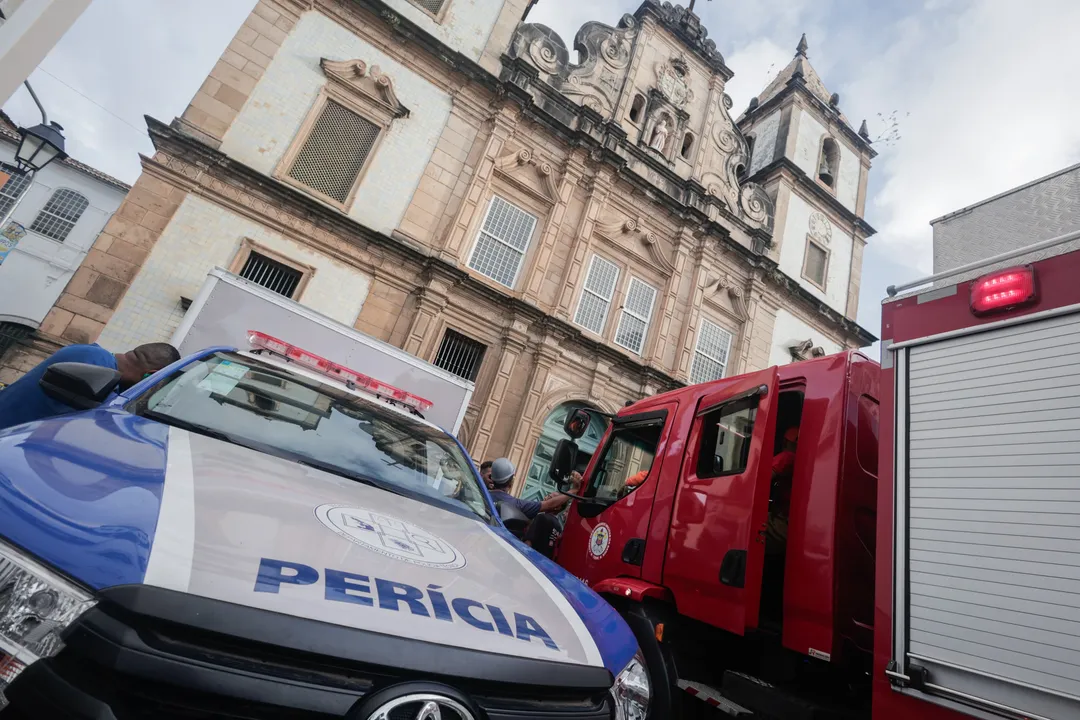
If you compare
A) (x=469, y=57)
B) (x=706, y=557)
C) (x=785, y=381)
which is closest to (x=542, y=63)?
(x=469, y=57)

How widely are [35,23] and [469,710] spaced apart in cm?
338

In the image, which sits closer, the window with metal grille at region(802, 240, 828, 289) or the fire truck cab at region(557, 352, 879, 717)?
the fire truck cab at region(557, 352, 879, 717)

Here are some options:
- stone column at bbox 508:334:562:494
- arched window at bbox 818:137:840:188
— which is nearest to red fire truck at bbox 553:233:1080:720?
stone column at bbox 508:334:562:494

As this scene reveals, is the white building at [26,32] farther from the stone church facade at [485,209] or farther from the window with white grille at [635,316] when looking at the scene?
the window with white grille at [635,316]

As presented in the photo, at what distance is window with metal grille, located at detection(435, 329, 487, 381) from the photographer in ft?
37.4

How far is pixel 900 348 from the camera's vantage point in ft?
8.46

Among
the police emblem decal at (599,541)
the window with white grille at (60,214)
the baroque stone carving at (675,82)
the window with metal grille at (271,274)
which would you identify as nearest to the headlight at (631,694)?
the police emblem decal at (599,541)

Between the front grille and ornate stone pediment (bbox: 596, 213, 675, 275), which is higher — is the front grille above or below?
below

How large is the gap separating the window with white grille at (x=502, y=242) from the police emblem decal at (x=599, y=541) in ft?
28.3

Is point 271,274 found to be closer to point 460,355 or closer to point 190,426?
point 460,355

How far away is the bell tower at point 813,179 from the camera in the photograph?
56.0ft

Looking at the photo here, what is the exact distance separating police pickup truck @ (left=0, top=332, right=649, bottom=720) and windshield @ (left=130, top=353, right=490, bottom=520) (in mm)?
33

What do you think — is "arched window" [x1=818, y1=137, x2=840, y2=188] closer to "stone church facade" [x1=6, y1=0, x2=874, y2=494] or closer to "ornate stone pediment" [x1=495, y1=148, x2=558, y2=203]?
"stone church facade" [x1=6, y1=0, x2=874, y2=494]

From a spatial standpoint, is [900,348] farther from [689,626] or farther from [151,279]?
[151,279]
